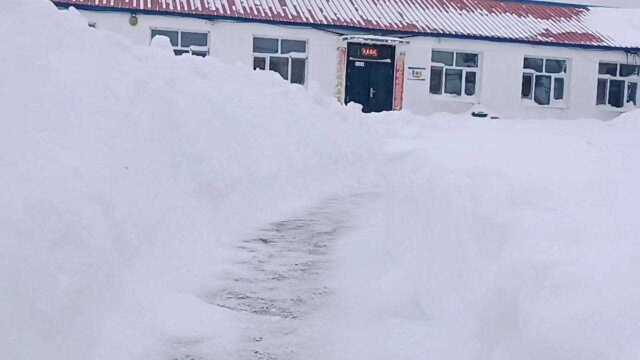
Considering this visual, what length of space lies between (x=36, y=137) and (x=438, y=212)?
3.69m

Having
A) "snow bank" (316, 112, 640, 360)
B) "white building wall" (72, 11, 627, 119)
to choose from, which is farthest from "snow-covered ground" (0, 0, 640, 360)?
"white building wall" (72, 11, 627, 119)

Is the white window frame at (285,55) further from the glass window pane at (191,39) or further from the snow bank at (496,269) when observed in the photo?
the snow bank at (496,269)

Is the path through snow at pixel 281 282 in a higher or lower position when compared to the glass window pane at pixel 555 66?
lower

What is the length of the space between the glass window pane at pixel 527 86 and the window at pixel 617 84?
2695 millimetres

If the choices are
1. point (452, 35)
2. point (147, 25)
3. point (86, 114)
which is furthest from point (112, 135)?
point (452, 35)

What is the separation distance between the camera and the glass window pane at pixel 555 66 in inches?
1095

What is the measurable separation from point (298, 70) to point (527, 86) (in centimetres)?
856

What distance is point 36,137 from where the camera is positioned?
252 inches

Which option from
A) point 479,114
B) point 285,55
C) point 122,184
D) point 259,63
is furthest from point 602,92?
point 122,184

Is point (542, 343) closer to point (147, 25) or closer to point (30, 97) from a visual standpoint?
point (30, 97)

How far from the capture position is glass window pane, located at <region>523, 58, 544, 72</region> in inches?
1085

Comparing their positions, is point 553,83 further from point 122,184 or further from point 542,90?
point 122,184

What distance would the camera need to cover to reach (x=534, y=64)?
27.7 m

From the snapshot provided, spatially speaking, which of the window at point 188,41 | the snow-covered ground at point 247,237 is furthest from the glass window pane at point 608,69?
the snow-covered ground at point 247,237
